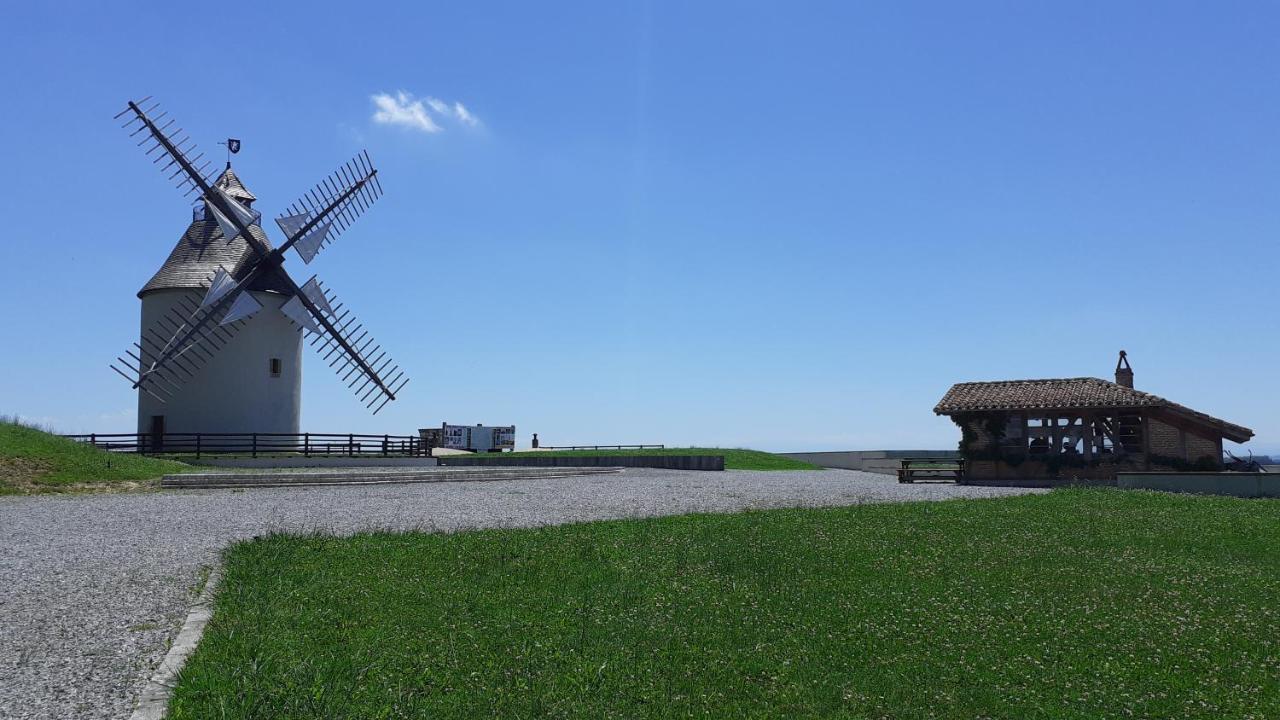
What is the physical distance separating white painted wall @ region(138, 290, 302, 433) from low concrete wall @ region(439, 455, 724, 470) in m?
9.33

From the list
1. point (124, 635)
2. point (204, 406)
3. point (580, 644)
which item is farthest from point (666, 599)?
point (204, 406)

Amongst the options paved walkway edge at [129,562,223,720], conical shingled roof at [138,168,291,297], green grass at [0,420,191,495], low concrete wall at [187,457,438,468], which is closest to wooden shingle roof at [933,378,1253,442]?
low concrete wall at [187,457,438,468]

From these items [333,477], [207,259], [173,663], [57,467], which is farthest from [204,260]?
[173,663]

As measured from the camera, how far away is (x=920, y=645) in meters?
8.49

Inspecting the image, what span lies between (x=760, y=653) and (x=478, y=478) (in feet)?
82.0

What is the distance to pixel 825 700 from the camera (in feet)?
23.3

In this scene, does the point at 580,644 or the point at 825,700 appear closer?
the point at 825,700

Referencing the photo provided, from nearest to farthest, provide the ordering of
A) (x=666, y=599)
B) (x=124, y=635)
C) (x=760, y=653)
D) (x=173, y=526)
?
(x=760, y=653), (x=124, y=635), (x=666, y=599), (x=173, y=526)

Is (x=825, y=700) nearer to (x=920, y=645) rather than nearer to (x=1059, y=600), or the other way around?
(x=920, y=645)

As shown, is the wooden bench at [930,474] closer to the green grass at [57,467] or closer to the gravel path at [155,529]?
the gravel path at [155,529]

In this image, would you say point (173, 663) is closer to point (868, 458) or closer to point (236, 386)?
point (236, 386)

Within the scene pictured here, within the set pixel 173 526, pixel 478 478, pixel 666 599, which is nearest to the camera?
pixel 666 599

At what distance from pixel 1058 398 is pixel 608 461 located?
21692mm

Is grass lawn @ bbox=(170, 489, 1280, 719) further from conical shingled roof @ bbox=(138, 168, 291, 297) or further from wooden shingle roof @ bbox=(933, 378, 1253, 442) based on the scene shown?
conical shingled roof @ bbox=(138, 168, 291, 297)
